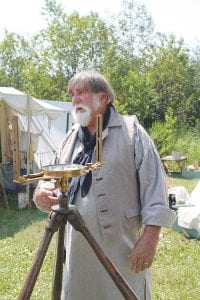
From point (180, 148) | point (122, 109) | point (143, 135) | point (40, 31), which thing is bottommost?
point (180, 148)

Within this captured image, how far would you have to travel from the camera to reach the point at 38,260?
1.10 meters

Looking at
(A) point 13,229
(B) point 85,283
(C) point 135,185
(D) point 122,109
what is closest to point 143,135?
(C) point 135,185

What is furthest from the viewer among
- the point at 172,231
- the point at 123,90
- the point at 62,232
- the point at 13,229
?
the point at 123,90

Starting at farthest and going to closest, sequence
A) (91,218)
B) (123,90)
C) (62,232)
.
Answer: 1. (123,90)
2. (91,218)
3. (62,232)

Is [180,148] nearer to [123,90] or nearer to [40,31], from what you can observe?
[123,90]

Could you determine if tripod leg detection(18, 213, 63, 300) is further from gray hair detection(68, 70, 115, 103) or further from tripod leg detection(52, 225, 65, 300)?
gray hair detection(68, 70, 115, 103)

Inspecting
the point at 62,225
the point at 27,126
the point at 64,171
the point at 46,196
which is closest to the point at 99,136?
the point at 64,171

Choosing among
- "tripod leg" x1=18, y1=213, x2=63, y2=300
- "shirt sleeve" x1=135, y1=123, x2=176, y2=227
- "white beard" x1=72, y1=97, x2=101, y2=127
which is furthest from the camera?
"white beard" x1=72, y1=97, x2=101, y2=127

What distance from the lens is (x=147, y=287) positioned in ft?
6.32

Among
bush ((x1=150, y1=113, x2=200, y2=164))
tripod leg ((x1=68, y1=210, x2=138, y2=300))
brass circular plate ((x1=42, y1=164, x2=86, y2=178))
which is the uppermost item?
brass circular plate ((x1=42, y1=164, x2=86, y2=178))

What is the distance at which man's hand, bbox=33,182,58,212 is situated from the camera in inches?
65.6

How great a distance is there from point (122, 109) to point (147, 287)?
10.4 meters

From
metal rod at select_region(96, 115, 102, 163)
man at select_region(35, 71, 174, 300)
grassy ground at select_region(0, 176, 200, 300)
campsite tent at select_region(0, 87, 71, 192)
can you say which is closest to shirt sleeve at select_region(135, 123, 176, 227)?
man at select_region(35, 71, 174, 300)

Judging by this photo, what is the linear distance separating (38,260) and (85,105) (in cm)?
85
